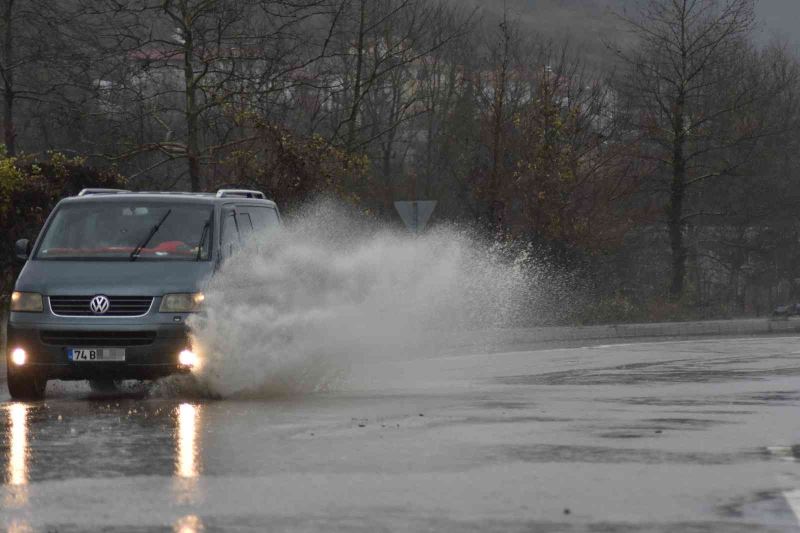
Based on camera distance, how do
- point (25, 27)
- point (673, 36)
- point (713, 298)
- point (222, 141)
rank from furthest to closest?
point (713, 298) → point (673, 36) → point (25, 27) → point (222, 141)

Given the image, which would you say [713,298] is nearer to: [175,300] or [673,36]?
[673,36]

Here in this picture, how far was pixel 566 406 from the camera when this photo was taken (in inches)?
570

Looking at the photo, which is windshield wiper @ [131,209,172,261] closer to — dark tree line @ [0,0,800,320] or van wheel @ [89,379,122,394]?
van wheel @ [89,379,122,394]

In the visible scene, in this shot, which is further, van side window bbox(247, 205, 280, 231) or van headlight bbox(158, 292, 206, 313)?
van side window bbox(247, 205, 280, 231)

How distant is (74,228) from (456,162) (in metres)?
33.9

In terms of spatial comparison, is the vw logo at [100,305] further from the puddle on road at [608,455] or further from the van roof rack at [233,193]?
the puddle on road at [608,455]

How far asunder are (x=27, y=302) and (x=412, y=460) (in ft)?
20.2

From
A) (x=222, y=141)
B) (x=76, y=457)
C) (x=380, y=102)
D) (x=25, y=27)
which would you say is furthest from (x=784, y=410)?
(x=380, y=102)

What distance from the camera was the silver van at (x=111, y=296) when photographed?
14820 mm

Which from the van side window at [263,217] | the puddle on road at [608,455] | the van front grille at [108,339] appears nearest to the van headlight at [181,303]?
the van front grille at [108,339]

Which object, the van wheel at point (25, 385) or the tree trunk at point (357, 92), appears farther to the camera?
the tree trunk at point (357, 92)

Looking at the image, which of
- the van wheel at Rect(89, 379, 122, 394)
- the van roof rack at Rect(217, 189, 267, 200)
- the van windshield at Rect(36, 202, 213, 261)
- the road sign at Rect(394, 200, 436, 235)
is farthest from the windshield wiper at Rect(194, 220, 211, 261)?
the road sign at Rect(394, 200, 436, 235)

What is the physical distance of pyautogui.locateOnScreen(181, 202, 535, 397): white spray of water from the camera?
15.4 m

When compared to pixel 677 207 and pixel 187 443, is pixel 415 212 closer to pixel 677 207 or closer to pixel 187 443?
pixel 677 207
